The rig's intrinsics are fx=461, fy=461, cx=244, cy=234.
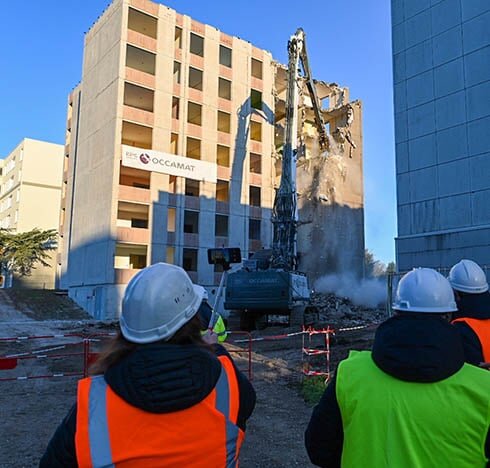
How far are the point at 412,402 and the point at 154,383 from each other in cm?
85

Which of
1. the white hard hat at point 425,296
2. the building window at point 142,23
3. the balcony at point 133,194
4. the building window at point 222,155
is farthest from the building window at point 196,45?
the white hard hat at point 425,296

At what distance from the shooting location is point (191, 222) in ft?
109

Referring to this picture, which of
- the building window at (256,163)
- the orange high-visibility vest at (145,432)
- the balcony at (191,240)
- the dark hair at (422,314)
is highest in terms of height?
the building window at (256,163)

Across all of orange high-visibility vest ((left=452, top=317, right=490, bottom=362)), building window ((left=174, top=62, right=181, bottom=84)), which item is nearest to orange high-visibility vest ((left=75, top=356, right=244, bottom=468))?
orange high-visibility vest ((left=452, top=317, right=490, bottom=362))

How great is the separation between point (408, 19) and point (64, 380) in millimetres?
15201

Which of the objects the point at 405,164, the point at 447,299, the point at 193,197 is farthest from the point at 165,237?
the point at 447,299

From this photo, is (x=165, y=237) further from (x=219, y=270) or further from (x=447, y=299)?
(x=447, y=299)

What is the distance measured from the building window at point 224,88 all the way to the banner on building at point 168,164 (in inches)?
240

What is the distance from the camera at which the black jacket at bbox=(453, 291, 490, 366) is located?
2.60 metres

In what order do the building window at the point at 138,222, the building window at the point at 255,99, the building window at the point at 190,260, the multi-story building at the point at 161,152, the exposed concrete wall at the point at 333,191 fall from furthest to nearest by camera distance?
the exposed concrete wall at the point at 333,191
the building window at the point at 255,99
the building window at the point at 138,222
the building window at the point at 190,260
the multi-story building at the point at 161,152

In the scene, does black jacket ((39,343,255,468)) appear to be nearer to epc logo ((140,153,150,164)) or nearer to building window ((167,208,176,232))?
epc logo ((140,153,150,164))

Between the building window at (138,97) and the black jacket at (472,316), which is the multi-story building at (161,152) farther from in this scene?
the black jacket at (472,316)

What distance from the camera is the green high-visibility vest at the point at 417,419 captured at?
58.7 inches

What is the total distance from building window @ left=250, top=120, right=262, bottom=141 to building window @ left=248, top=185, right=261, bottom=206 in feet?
13.8
